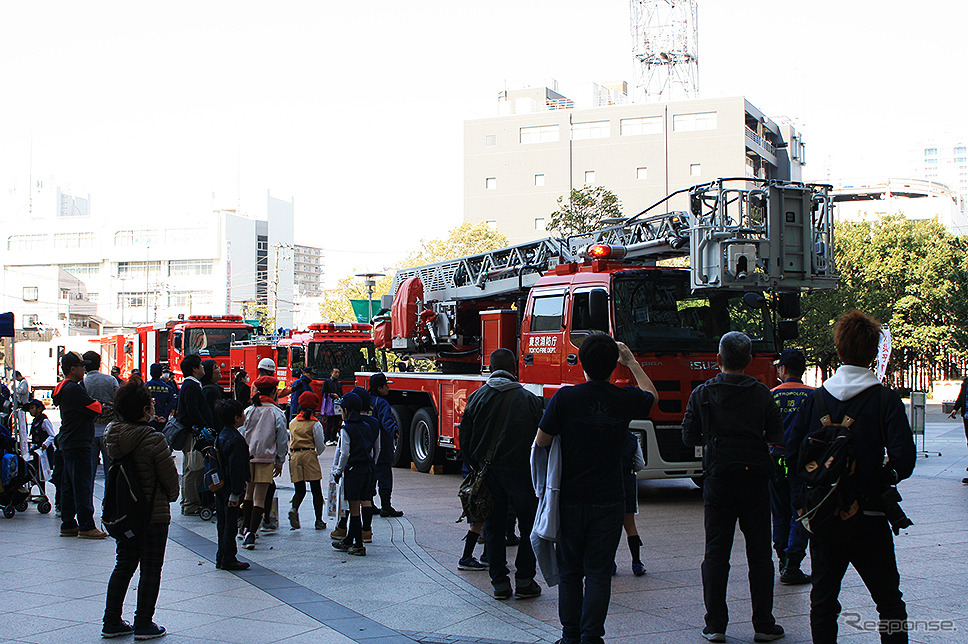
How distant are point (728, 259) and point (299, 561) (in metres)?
6.12

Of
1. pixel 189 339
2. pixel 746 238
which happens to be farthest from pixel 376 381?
pixel 189 339

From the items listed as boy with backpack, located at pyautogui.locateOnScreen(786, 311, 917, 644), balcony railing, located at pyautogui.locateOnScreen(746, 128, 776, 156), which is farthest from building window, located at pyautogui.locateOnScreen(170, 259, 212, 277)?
boy with backpack, located at pyautogui.locateOnScreen(786, 311, 917, 644)

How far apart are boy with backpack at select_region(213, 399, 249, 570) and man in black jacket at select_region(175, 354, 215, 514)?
1489 mm

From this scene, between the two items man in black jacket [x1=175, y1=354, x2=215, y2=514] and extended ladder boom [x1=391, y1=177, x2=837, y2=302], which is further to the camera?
extended ladder boom [x1=391, y1=177, x2=837, y2=302]

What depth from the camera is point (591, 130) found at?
73.9m

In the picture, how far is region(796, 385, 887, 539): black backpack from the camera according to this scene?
468 centimetres

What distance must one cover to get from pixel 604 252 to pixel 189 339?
68.2ft

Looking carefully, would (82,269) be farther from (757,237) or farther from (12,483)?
(757,237)

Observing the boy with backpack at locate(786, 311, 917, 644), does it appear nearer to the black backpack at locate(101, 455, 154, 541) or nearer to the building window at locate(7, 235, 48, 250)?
the black backpack at locate(101, 455, 154, 541)

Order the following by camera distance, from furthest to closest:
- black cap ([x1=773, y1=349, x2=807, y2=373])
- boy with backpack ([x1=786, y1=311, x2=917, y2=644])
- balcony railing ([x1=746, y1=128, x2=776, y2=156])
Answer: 1. balcony railing ([x1=746, y1=128, x2=776, y2=156])
2. black cap ([x1=773, y1=349, x2=807, y2=373])
3. boy with backpack ([x1=786, y1=311, x2=917, y2=644])

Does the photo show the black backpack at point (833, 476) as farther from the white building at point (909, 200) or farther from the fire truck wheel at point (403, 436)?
the white building at point (909, 200)

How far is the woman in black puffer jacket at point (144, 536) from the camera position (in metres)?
6.11

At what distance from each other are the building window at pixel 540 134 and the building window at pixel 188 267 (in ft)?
116

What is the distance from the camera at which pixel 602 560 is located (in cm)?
536
